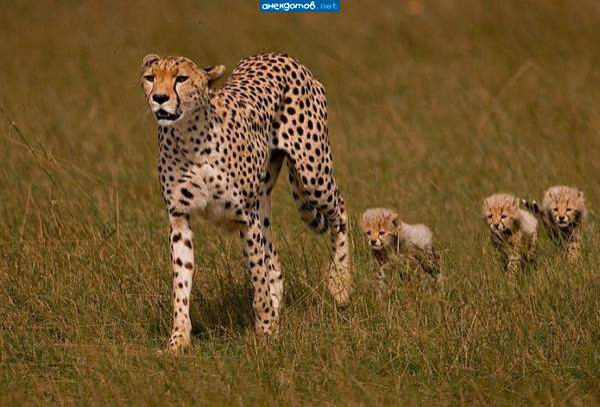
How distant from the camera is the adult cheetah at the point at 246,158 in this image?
602 cm

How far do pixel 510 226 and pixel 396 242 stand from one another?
0.58 meters

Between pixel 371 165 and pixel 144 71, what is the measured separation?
3.45 meters

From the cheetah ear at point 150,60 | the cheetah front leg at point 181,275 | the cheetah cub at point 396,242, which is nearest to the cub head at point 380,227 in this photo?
the cheetah cub at point 396,242

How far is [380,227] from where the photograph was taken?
274 inches

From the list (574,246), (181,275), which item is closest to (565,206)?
(574,246)

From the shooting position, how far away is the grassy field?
561 centimetres

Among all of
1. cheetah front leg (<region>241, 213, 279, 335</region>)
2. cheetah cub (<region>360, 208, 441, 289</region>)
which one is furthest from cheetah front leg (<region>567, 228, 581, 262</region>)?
cheetah front leg (<region>241, 213, 279, 335</region>)

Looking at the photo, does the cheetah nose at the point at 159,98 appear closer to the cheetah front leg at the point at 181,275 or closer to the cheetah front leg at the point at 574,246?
the cheetah front leg at the point at 181,275

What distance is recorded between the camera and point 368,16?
539 inches

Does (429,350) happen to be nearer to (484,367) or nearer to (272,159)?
(484,367)

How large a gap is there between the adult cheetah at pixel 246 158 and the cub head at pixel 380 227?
0.70ft

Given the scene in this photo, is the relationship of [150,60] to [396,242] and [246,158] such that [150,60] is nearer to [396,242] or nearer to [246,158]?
[246,158]

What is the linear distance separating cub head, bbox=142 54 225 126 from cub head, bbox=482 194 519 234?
1822 mm

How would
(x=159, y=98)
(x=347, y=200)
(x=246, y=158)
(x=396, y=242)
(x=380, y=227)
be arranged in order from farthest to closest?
1. (x=347, y=200)
2. (x=396, y=242)
3. (x=380, y=227)
4. (x=246, y=158)
5. (x=159, y=98)
